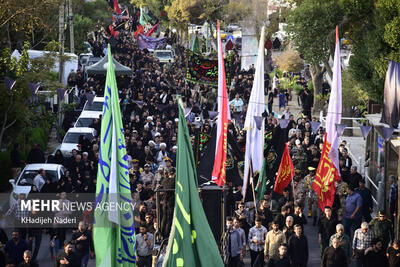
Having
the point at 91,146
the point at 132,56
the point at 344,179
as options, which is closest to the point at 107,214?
the point at 344,179

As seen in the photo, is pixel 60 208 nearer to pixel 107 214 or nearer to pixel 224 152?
pixel 224 152

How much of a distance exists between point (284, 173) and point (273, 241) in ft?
9.93

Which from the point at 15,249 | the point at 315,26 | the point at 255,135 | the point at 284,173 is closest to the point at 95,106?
the point at 315,26

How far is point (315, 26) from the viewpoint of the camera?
24859 mm

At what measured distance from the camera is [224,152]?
52.4ft

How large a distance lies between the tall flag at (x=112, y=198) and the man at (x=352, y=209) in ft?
20.6

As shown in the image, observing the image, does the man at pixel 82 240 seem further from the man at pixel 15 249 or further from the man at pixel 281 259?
the man at pixel 281 259

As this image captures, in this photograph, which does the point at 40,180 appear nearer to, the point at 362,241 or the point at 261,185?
the point at 261,185

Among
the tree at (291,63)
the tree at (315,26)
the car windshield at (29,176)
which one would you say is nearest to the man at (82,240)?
the car windshield at (29,176)

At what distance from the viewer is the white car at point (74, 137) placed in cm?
2384

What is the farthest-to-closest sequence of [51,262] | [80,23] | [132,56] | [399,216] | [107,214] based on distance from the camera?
[80,23]
[132,56]
[51,262]
[399,216]
[107,214]

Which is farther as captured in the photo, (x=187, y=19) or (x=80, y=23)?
(x=187, y=19)

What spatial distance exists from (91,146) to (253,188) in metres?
7.86

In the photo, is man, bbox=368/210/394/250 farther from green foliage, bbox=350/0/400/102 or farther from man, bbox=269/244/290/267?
green foliage, bbox=350/0/400/102
